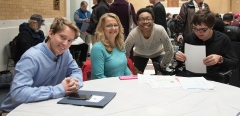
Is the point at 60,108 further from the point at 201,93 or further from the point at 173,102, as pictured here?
the point at 201,93

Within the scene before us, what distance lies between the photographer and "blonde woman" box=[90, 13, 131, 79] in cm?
265

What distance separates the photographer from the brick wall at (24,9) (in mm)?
5598

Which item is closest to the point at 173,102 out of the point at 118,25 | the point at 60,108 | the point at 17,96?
the point at 60,108

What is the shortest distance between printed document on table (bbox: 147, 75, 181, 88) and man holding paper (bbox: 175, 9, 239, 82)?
478 millimetres

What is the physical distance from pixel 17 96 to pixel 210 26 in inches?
77.5

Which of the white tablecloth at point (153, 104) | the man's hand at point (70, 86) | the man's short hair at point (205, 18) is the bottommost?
the white tablecloth at point (153, 104)

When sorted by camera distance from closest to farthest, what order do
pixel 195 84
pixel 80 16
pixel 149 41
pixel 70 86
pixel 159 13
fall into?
pixel 70 86, pixel 195 84, pixel 149 41, pixel 159 13, pixel 80 16

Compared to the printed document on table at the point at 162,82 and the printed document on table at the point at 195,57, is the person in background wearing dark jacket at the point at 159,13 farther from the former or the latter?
the printed document on table at the point at 162,82

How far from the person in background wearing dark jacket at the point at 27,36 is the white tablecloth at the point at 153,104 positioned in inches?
130

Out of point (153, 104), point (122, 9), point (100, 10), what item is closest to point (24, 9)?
point (100, 10)

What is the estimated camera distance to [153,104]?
1.71 metres

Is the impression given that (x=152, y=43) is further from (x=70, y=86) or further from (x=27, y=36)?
(x=27, y=36)

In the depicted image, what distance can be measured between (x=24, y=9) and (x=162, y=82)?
5.17 metres

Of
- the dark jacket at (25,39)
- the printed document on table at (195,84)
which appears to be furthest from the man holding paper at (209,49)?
the dark jacket at (25,39)
